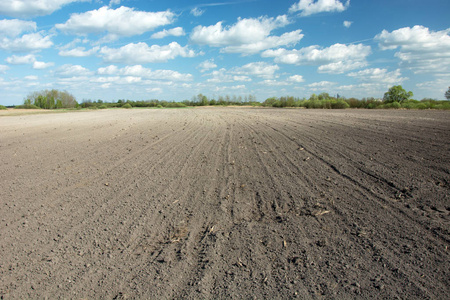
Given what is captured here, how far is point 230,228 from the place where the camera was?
450cm

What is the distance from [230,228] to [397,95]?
2089 inches

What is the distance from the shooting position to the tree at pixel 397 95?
48.2 m

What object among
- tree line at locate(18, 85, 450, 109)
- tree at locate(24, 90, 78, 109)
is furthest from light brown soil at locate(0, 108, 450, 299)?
tree at locate(24, 90, 78, 109)

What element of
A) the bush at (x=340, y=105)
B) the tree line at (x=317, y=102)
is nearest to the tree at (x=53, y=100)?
the tree line at (x=317, y=102)

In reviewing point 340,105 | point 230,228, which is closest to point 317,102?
point 340,105

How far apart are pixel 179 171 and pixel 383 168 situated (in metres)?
4.90

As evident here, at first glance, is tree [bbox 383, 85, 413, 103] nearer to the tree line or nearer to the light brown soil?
the tree line

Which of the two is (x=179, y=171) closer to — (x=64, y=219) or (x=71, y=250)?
(x=64, y=219)

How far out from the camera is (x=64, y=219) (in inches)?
195

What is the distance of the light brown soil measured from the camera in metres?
3.23

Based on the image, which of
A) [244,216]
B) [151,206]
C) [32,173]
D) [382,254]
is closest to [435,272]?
[382,254]

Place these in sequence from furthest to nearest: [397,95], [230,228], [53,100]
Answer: [53,100] < [397,95] < [230,228]

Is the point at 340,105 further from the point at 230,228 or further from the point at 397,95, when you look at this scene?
the point at 230,228

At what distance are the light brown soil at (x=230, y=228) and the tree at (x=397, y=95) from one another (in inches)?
1817
